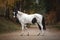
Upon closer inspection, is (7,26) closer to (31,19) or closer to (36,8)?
(31,19)

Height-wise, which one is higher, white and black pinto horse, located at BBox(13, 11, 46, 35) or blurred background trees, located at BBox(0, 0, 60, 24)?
blurred background trees, located at BBox(0, 0, 60, 24)

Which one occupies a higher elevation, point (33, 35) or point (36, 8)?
point (36, 8)

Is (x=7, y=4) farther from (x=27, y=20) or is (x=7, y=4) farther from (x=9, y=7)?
(x=27, y=20)

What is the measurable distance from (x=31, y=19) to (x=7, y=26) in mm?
283

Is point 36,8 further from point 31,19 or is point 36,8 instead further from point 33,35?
point 33,35

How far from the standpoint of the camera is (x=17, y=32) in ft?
6.70

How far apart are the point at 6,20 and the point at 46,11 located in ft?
1.51

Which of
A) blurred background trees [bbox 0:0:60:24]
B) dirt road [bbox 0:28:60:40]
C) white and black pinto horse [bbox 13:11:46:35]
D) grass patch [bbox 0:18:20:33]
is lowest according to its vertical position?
dirt road [bbox 0:28:60:40]

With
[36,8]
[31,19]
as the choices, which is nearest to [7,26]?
[31,19]

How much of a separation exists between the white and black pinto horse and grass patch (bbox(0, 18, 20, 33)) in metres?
0.09

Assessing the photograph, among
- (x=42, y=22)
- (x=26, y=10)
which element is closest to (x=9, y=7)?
(x=26, y=10)

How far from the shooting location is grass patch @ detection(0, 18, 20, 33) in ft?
6.68

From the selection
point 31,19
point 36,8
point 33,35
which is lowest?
point 33,35

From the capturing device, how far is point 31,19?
208 cm
